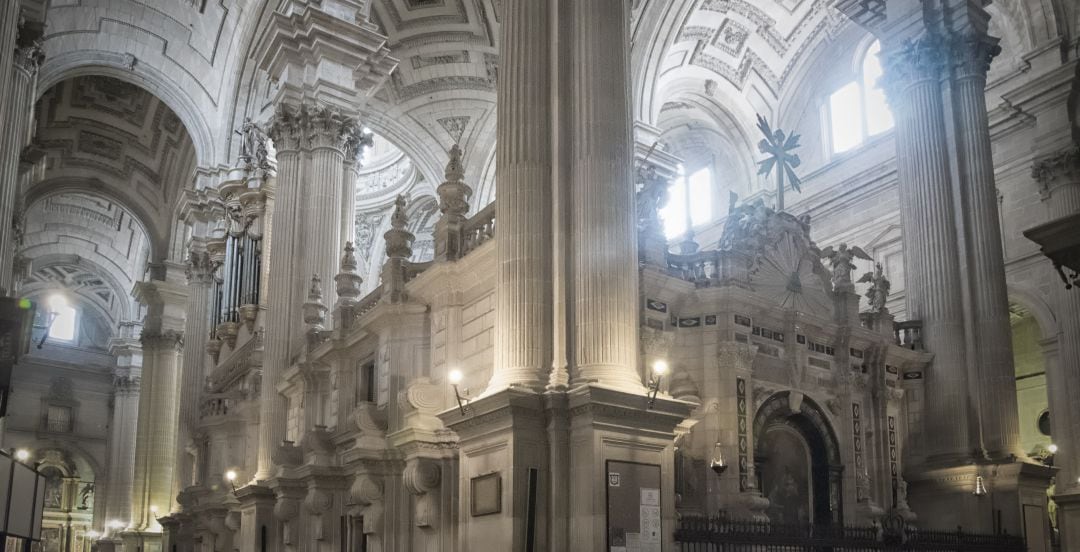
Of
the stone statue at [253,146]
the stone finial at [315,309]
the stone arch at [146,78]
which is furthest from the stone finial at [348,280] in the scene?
the stone arch at [146,78]

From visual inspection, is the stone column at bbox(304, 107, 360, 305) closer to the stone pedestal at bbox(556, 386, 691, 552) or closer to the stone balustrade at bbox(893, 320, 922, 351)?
the stone balustrade at bbox(893, 320, 922, 351)

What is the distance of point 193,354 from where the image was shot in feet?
101

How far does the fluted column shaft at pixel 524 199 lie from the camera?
43.8 feet

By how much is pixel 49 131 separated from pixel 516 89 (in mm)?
29500

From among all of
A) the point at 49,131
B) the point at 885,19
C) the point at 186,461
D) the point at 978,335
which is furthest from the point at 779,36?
the point at 49,131

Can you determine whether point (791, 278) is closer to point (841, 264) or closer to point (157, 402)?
point (841, 264)

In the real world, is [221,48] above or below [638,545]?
above

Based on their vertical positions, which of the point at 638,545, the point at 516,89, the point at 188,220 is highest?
the point at 188,220

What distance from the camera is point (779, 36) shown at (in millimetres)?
30984

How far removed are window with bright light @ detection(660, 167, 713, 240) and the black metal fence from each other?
58.2 feet

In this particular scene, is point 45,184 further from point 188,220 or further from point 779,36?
point 779,36

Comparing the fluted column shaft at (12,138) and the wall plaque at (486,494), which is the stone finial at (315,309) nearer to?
the fluted column shaft at (12,138)

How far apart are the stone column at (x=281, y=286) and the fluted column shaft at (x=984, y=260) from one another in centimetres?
1326

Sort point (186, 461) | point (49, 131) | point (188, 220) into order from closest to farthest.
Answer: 1. point (186, 461)
2. point (188, 220)
3. point (49, 131)
